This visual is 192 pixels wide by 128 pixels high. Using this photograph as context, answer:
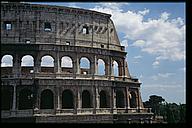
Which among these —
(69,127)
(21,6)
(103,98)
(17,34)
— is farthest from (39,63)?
(69,127)

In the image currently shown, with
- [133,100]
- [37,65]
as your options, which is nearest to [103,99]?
[133,100]

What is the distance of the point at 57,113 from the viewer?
2445 cm

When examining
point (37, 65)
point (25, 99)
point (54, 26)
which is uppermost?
point (54, 26)

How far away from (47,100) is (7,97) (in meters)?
3.78

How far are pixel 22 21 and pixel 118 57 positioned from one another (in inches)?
429

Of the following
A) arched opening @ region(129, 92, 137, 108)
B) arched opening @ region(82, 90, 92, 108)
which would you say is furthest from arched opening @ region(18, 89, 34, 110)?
arched opening @ region(129, 92, 137, 108)

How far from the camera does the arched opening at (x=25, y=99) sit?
1008 inches

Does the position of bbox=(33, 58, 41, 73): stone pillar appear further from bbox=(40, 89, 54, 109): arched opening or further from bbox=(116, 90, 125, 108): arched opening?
bbox=(116, 90, 125, 108): arched opening

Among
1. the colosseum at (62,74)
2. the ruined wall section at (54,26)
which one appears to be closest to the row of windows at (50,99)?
the colosseum at (62,74)

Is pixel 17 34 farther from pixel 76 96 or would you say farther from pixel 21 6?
pixel 76 96

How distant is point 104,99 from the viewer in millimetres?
29062

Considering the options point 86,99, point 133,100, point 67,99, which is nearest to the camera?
point 67,99

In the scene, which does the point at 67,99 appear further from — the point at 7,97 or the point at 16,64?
the point at 16,64

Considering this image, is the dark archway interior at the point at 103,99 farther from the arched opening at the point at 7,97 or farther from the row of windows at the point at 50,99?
the arched opening at the point at 7,97
